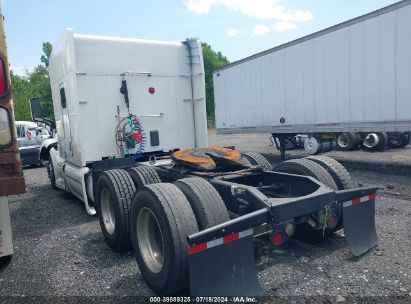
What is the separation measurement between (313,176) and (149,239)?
7.02ft

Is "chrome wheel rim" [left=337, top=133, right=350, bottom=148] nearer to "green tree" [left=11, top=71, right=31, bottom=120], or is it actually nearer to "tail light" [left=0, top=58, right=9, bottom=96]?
"tail light" [left=0, top=58, right=9, bottom=96]

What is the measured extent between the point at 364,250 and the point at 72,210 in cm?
539

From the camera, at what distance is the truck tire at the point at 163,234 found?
9.69 feet

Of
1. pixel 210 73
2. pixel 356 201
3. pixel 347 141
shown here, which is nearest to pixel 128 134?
pixel 356 201

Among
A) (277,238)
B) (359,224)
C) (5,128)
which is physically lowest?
(359,224)

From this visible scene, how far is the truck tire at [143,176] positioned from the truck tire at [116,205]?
11 cm

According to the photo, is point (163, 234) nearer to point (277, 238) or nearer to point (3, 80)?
point (277, 238)

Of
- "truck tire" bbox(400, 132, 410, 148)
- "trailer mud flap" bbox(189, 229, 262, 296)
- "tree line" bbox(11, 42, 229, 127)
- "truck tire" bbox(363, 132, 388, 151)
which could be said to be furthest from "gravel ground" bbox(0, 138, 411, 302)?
"tree line" bbox(11, 42, 229, 127)

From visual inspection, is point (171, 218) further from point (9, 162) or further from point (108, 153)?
point (108, 153)

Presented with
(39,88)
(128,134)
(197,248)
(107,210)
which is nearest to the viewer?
(197,248)

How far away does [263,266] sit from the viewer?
3783 mm

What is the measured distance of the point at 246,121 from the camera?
13820 mm

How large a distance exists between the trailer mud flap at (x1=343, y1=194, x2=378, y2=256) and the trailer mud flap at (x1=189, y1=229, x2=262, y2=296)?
52.5 inches

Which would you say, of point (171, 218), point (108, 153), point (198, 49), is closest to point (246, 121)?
point (198, 49)
